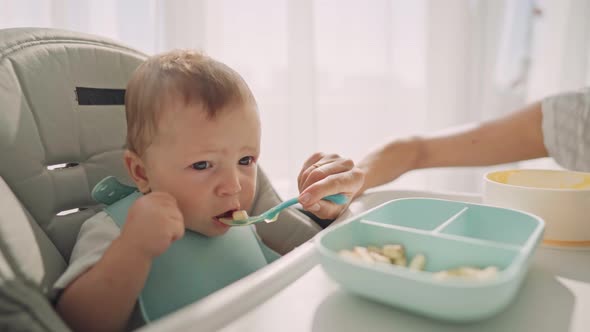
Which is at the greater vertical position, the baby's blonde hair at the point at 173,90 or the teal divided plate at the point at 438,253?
the baby's blonde hair at the point at 173,90

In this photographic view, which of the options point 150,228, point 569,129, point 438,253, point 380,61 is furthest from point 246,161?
point 380,61

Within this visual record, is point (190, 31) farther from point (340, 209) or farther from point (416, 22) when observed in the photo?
point (340, 209)

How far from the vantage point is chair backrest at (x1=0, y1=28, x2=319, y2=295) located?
0.63 m

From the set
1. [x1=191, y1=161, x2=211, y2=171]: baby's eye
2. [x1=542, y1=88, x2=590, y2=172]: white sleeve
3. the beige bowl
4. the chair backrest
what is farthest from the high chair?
[x1=542, y1=88, x2=590, y2=172]: white sleeve

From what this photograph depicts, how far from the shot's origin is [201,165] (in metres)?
0.66

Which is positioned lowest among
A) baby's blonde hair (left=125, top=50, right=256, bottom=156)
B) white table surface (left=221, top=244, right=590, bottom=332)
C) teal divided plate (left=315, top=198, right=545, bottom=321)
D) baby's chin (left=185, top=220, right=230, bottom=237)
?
white table surface (left=221, top=244, right=590, bottom=332)

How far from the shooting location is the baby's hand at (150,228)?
536 millimetres

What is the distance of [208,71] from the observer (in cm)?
67

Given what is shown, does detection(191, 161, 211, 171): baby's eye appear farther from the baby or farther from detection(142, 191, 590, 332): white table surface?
detection(142, 191, 590, 332): white table surface

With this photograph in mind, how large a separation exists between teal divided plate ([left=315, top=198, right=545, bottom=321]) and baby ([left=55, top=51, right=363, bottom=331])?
0.50ft

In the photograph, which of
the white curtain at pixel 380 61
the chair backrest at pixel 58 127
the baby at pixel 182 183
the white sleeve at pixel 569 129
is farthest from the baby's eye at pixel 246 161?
the white curtain at pixel 380 61

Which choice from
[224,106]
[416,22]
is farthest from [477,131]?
[416,22]

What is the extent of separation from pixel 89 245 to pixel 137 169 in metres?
0.14

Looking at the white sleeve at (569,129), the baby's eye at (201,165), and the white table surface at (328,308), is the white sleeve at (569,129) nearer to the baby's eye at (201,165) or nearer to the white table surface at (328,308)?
the white table surface at (328,308)
